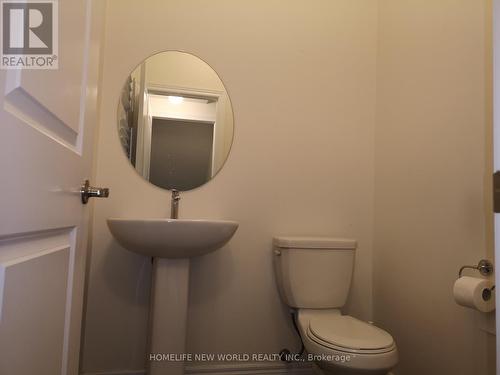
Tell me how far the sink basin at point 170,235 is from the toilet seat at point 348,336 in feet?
1.81

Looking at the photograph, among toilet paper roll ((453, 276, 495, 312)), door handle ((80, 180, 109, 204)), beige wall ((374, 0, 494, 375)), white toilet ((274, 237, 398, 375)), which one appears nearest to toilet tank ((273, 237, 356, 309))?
white toilet ((274, 237, 398, 375))

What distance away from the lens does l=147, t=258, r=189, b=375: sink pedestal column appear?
145cm

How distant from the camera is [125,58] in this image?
5.99 ft

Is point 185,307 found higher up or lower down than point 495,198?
lower down

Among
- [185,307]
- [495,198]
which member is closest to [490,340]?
[495,198]

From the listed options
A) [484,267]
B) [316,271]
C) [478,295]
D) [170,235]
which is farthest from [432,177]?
[170,235]

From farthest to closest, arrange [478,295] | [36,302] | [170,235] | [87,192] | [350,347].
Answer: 1. [170,235]
2. [350,347]
3. [478,295]
4. [87,192]
5. [36,302]

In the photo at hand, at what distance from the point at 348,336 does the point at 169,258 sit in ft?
2.59

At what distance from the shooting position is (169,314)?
1.47m

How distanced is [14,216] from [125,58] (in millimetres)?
1520

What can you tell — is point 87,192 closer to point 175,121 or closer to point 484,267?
point 175,121

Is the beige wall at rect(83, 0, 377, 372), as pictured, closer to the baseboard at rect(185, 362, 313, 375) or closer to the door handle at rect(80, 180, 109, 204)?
the baseboard at rect(185, 362, 313, 375)

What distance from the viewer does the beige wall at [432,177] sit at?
1319 millimetres

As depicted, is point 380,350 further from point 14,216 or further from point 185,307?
point 14,216
